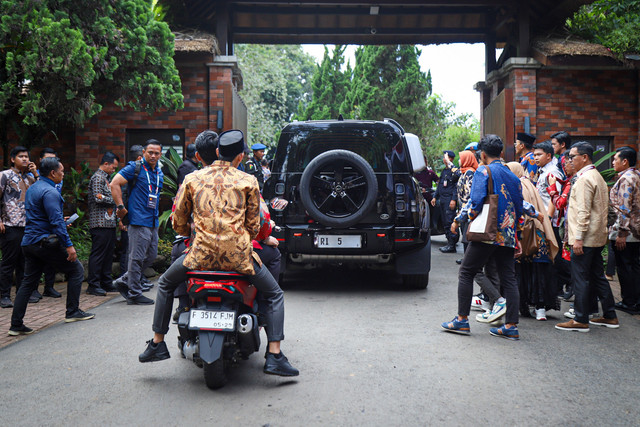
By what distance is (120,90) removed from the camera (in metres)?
10.1

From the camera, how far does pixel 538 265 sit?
634 centimetres

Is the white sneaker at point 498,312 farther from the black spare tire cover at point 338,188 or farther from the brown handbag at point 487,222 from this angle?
the black spare tire cover at point 338,188

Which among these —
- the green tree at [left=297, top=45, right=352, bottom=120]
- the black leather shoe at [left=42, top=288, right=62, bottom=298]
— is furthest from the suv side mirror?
the green tree at [left=297, top=45, right=352, bottom=120]

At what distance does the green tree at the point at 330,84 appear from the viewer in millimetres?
35719

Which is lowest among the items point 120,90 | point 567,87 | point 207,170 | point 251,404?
point 251,404

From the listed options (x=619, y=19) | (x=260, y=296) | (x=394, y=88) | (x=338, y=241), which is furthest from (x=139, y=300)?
(x=394, y=88)

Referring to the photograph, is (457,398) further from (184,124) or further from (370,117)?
(370,117)

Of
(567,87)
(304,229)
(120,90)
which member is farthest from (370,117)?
(304,229)

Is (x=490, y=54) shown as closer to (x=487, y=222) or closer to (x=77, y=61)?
(x=77, y=61)

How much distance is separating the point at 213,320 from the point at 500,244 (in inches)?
110

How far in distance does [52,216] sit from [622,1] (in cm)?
633

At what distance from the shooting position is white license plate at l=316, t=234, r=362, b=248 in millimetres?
7281

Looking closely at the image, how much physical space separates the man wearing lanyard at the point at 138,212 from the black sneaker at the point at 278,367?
Answer: 11.4 ft

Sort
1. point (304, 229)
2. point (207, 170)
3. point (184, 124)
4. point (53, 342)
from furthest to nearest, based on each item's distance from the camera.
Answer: point (184, 124)
point (304, 229)
point (53, 342)
point (207, 170)
